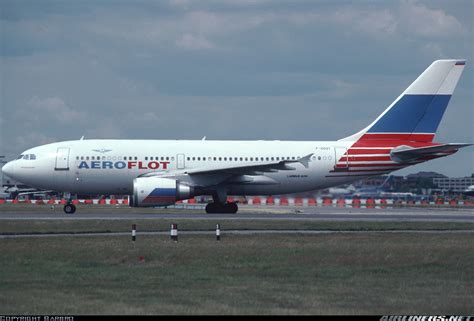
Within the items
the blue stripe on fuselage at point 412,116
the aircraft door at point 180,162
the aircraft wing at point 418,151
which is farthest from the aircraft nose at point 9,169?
the aircraft wing at point 418,151

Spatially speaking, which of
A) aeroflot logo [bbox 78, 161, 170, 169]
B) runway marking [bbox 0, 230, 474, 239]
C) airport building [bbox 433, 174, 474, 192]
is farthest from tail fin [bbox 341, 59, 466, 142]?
airport building [bbox 433, 174, 474, 192]

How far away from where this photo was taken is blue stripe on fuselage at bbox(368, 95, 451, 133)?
53.7 metres

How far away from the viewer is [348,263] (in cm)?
2589

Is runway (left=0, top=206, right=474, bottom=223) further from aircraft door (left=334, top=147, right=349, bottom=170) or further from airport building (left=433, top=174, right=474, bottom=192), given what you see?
airport building (left=433, top=174, right=474, bottom=192)

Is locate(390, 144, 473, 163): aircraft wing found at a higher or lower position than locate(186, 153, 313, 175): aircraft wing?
higher

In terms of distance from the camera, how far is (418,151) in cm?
5212

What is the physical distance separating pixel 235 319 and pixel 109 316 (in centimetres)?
229

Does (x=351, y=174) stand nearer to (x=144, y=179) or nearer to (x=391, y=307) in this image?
(x=144, y=179)

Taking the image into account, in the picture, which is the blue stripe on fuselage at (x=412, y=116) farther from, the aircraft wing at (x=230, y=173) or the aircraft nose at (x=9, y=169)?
the aircraft nose at (x=9, y=169)

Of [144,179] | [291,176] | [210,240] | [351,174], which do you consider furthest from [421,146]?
[210,240]

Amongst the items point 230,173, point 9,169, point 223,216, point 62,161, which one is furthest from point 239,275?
point 9,169

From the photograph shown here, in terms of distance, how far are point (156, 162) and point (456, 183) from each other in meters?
66.7

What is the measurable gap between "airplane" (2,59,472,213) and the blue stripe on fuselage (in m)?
0.06

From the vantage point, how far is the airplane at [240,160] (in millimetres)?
50062
